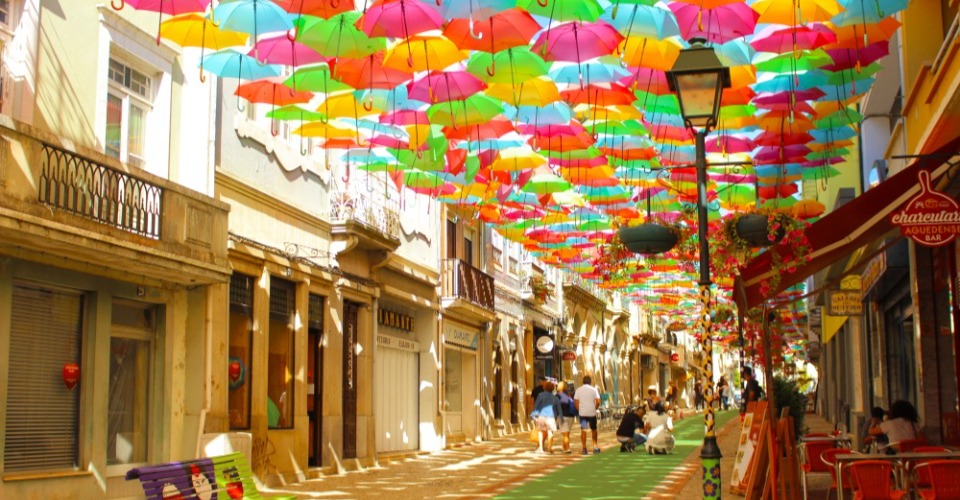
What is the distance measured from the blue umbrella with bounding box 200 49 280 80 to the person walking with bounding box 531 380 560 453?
12482 mm

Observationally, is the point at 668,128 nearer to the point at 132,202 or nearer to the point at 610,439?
the point at 132,202

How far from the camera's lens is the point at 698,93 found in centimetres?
927

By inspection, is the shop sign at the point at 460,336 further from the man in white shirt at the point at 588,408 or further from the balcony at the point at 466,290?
the man in white shirt at the point at 588,408

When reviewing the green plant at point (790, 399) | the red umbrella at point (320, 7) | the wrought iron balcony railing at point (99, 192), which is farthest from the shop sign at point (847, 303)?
the red umbrella at point (320, 7)

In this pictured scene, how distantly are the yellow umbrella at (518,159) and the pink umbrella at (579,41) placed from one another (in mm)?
4962

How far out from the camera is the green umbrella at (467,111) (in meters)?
14.1

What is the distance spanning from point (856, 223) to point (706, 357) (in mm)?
2488

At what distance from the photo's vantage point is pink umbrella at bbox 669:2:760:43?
11523 millimetres

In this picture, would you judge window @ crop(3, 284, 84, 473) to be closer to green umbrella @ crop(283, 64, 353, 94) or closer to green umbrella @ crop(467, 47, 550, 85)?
green umbrella @ crop(283, 64, 353, 94)

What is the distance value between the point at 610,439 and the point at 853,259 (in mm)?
10552

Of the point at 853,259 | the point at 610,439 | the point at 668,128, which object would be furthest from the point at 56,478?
the point at 610,439

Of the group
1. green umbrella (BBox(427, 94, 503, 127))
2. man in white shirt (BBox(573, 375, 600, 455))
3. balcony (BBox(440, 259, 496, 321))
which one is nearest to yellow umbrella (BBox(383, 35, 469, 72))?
green umbrella (BBox(427, 94, 503, 127))

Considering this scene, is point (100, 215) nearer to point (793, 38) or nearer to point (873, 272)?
point (793, 38)

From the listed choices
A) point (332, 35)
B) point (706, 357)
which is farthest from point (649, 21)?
point (706, 357)
